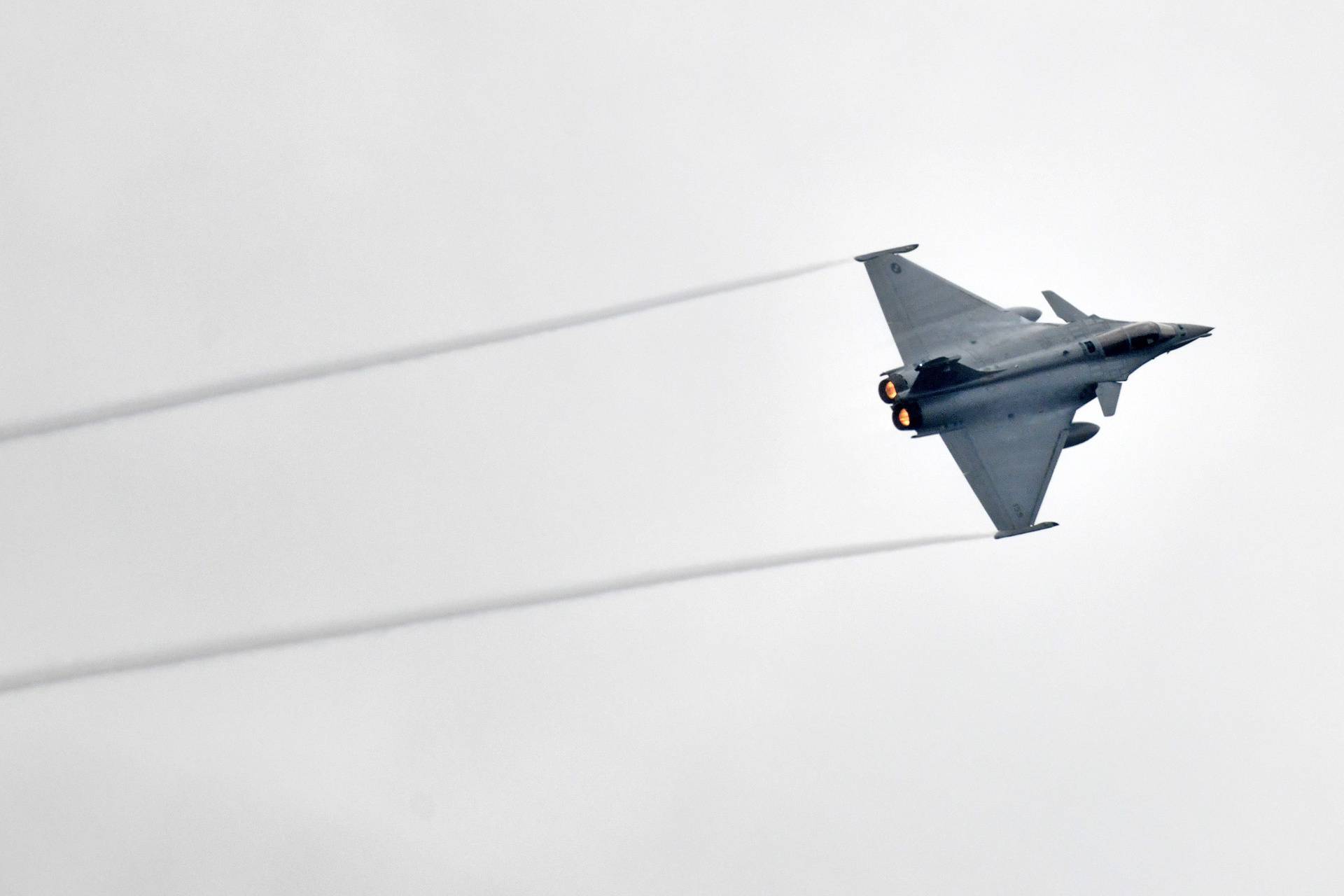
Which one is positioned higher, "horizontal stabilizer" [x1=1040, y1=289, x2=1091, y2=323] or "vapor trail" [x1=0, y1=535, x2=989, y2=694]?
"horizontal stabilizer" [x1=1040, y1=289, x2=1091, y2=323]

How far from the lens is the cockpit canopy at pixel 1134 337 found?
4194 cm

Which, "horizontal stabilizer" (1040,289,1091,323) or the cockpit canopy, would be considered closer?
the cockpit canopy

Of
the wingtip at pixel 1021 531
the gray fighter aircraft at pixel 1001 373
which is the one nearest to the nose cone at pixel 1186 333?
the gray fighter aircraft at pixel 1001 373

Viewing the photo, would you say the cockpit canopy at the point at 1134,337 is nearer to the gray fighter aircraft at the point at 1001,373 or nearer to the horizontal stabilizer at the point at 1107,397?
the gray fighter aircraft at the point at 1001,373

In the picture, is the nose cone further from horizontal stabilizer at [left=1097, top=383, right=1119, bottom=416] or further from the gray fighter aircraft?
horizontal stabilizer at [left=1097, top=383, right=1119, bottom=416]

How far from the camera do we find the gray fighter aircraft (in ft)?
133

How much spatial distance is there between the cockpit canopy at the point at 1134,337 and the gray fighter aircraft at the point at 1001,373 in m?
0.03

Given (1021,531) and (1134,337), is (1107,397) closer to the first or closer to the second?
(1134,337)

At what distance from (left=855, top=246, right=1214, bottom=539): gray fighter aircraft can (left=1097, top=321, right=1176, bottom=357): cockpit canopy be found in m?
0.03

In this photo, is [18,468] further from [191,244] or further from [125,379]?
[191,244]

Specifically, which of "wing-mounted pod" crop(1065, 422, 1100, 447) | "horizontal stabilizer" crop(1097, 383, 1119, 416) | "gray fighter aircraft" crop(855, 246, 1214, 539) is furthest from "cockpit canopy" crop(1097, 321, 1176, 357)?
"wing-mounted pod" crop(1065, 422, 1100, 447)

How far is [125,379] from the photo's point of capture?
64.6 meters

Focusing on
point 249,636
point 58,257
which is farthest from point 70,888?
point 249,636

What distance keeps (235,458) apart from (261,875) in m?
16.1
